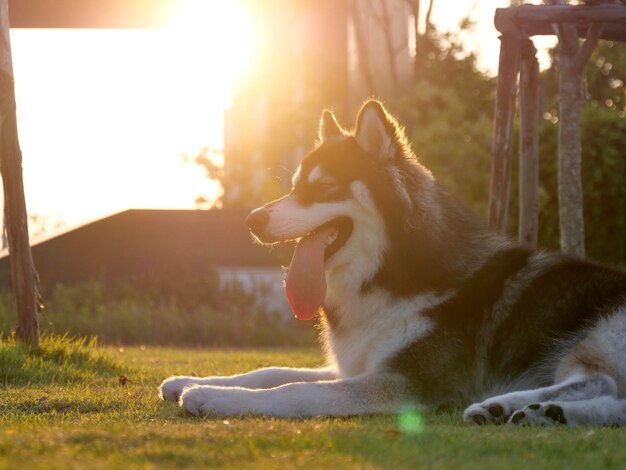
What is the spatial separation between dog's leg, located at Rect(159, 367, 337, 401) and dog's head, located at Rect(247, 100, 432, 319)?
0.68 meters

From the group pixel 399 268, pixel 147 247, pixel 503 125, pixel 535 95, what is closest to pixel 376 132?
pixel 399 268

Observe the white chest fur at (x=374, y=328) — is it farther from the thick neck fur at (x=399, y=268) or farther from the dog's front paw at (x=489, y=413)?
the dog's front paw at (x=489, y=413)

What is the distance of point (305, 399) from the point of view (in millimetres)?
6180

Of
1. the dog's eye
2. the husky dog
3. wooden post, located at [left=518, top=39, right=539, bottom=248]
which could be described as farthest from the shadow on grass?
wooden post, located at [left=518, top=39, right=539, bottom=248]

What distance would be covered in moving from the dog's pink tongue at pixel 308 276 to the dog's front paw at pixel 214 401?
1093 millimetres

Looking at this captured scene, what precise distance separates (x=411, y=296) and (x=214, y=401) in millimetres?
1479

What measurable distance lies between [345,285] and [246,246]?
12823 mm

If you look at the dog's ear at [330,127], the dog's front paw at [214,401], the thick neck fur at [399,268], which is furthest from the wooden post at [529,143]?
the dog's front paw at [214,401]

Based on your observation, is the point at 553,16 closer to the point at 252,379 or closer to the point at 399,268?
the point at 399,268

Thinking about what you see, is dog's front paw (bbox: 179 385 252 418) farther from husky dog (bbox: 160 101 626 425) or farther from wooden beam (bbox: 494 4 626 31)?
wooden beam (bbox: 494 4 626 31)

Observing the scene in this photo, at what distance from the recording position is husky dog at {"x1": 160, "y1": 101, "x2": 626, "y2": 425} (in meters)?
6.41

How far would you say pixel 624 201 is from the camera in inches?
974

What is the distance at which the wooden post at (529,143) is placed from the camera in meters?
11.3

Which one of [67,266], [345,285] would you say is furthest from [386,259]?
[67,266]
